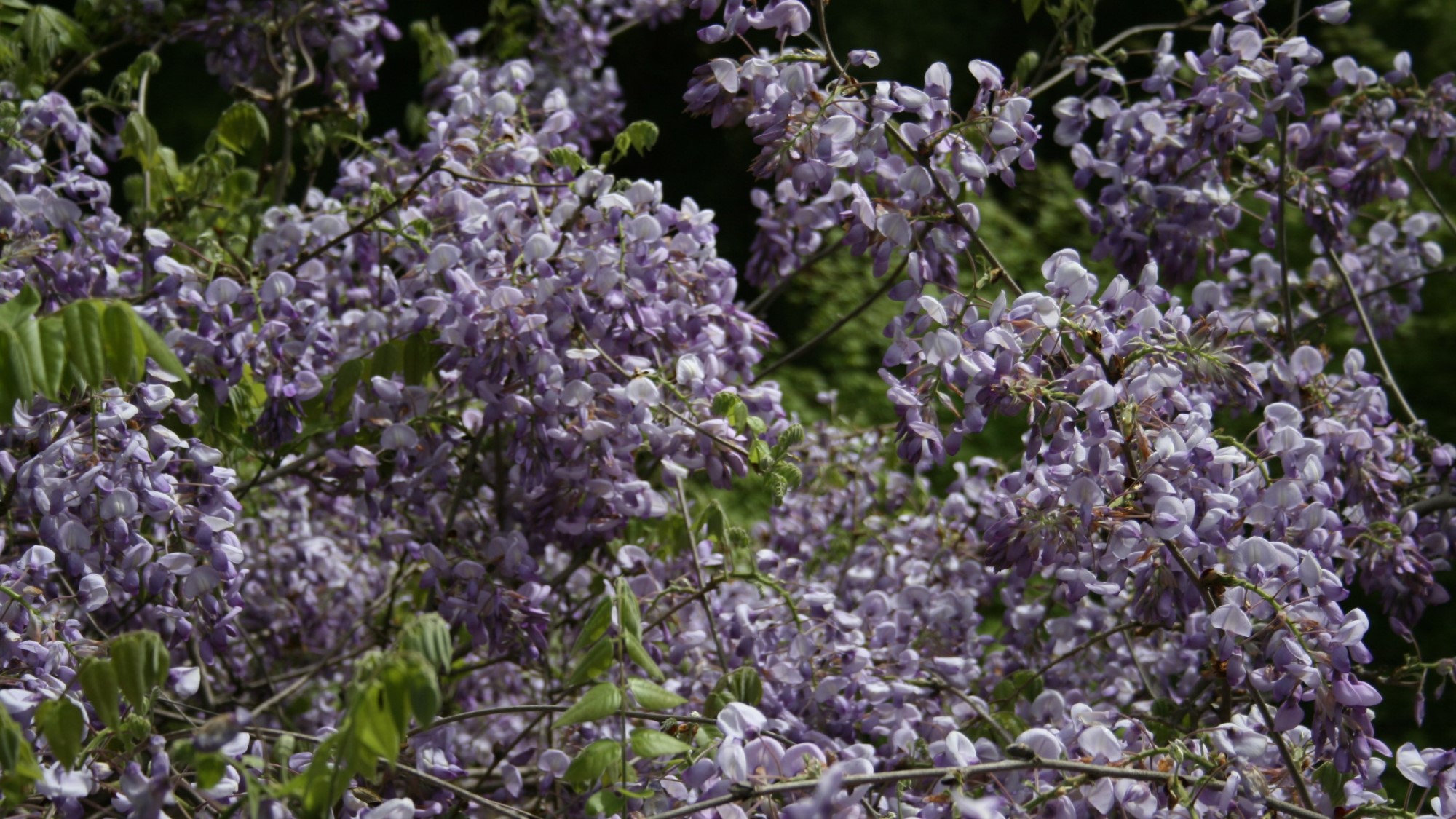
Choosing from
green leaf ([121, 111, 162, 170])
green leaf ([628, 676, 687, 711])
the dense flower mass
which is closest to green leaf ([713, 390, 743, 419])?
the dense flower mass

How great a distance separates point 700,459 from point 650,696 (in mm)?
721

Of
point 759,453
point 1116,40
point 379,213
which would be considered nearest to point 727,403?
point 759,453

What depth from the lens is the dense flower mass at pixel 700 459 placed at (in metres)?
1.24

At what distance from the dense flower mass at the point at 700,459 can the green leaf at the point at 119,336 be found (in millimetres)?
12

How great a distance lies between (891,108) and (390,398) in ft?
2.78

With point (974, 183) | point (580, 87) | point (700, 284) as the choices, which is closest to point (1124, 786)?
point (974, 183)

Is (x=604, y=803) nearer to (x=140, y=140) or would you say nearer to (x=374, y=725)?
(x=374, y=725)

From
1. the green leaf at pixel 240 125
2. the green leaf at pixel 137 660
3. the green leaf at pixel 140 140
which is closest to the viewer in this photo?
the green leaf at pixel 137 660

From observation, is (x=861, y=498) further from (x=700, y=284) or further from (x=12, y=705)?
A: (x=12, y=705)

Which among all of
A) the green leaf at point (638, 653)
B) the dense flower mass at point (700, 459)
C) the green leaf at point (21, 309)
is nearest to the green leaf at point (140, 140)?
the dense flower mass at point (700, 459)

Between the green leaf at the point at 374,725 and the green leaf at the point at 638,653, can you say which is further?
the green leaf at the point at 638,653

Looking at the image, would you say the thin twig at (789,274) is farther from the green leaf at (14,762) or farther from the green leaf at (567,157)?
the green leaf at (14,762)

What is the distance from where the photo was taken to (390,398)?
72.0 inches

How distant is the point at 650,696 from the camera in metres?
1.14
